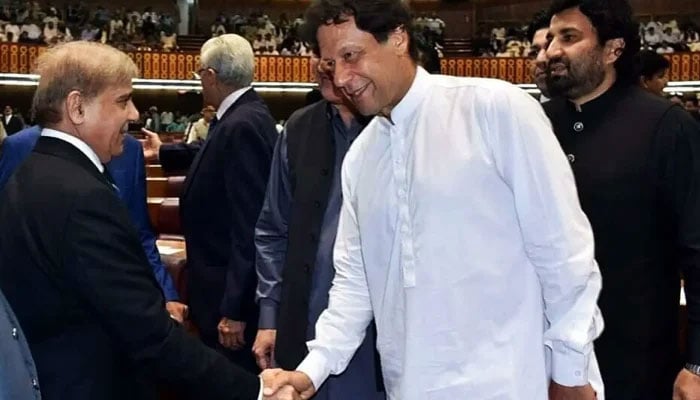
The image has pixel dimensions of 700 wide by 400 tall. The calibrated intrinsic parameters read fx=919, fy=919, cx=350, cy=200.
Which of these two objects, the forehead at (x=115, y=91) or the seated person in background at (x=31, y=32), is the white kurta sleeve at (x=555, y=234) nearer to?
the forehead at (x=115, y=91)

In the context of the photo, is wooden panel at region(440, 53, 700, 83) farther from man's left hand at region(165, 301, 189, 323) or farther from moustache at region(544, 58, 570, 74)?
moustache at region(544, 58, 570, 74)

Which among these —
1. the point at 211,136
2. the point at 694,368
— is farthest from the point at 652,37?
the point at 694,368

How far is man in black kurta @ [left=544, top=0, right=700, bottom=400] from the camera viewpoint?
95.6 inches

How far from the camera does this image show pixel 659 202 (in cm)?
247

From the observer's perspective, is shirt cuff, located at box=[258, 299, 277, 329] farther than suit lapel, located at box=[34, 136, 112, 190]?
Yes

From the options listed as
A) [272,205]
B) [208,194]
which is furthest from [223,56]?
[272,205]

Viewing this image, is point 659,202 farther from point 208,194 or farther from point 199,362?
point 208,194

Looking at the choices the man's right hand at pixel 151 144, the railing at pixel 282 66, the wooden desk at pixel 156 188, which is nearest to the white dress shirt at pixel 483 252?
the man's right hand at pixel 151 144

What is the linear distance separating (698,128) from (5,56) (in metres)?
20.1

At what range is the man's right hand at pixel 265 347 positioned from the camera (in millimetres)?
2910

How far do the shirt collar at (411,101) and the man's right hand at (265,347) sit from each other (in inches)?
42.9

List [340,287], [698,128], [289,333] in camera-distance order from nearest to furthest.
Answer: [340,287] < [698,128] < [289,333]

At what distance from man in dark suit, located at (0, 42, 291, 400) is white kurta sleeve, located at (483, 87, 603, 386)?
2.75 ft

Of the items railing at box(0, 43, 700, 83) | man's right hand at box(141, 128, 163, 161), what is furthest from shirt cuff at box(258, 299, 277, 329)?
railing at box(0, 43, 700, 83)
